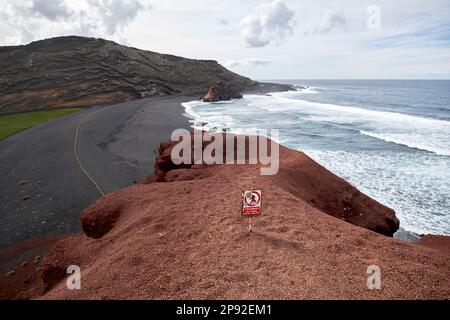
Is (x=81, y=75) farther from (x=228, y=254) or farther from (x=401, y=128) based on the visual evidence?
(x=228, y=254)

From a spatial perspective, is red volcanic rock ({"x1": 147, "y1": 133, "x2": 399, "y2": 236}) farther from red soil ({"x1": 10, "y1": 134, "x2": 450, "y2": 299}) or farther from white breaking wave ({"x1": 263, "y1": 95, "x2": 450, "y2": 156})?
white breaking wave ({"x1": 263, "y1": 95, "x2": 450, "y2": 156})

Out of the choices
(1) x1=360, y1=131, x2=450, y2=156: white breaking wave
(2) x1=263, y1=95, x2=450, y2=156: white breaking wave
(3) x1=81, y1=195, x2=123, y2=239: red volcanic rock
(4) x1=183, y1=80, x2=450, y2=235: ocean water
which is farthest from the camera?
(2) x1=263, y1=95, x2=450, y2=156: white breaking wave

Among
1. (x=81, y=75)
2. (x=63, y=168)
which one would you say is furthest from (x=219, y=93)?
(x=63, y=168)

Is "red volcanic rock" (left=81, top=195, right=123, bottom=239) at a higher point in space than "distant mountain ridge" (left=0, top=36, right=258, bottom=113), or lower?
lower

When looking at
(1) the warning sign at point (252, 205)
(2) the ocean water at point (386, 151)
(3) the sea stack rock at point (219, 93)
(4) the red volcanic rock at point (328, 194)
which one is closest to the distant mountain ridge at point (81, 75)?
(3) the sea stack rock at point (219, 93)

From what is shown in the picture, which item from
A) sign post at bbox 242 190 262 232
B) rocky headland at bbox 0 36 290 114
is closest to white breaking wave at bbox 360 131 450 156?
sign post at bbox 242 190 262 232

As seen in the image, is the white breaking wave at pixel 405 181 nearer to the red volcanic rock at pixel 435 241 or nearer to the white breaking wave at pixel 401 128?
the red volcanic rock at pixel 435 241

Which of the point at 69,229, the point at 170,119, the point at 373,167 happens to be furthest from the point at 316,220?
the point at 170,119
